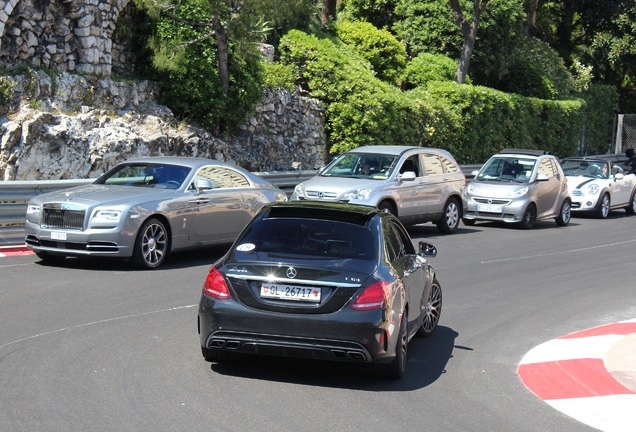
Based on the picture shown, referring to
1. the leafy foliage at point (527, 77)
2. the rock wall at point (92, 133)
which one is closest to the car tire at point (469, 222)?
the rock wall at point (92, 133)

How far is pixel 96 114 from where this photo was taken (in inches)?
836

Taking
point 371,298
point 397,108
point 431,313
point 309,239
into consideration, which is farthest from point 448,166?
point 371,298

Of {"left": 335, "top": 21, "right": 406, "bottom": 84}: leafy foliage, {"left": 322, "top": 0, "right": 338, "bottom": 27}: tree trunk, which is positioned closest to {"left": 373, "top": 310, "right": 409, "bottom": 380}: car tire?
{"left": 335, "top": 21, "right": 406, "bottom": 84}: leafy foliage

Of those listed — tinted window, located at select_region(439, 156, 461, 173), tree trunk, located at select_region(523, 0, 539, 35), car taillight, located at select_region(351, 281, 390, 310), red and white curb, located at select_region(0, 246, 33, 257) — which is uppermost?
tree trunk, located at select_region(523, 0, 539, 35)

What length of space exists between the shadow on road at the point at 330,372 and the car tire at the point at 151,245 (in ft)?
17.5

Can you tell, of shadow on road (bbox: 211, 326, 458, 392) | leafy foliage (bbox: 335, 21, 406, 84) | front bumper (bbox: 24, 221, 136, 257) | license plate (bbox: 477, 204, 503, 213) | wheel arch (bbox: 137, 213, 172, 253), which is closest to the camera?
shadow on road (bbox: 211, 326, 458, 392)

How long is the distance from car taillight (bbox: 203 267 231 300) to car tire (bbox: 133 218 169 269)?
18.6 ft

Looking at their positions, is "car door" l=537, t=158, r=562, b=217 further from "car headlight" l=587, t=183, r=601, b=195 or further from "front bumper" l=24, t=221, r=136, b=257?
"front bumper" l=24, t=221, r=136, b=257

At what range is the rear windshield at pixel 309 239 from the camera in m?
8.16

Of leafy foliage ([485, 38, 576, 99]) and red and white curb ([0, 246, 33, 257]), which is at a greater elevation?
leafy foliage ([485, 38, 576, 99])

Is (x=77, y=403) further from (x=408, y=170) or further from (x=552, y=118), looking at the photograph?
(x=552, y=118)

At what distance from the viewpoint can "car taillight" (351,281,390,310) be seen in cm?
768

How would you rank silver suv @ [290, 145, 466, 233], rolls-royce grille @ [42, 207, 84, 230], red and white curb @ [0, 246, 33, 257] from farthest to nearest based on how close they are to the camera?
silver suv @ [290, 145, 466, 233], red and white curb @ [0, 246, 33, 257], rolls-royce grille @ [42, 207, 84, 230]

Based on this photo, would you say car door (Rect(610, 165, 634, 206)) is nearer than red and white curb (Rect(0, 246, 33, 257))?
No
